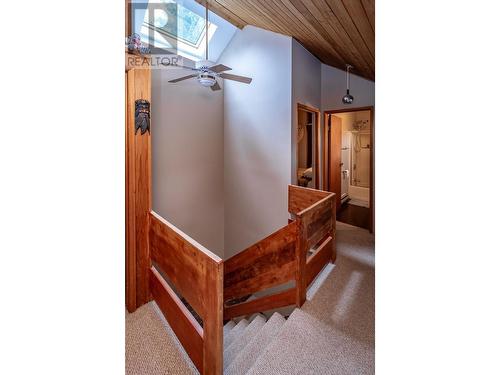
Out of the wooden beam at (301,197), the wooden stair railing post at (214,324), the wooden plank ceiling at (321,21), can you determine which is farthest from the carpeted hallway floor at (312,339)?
the wooden plank ceiling at (321,21)

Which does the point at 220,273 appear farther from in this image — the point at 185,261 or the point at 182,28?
the point at 182,28

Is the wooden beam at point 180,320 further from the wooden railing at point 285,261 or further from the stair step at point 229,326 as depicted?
the stair step at point 229,326

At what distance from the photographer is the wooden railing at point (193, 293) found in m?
1.47

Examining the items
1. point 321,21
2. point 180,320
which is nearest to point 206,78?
point 321,21

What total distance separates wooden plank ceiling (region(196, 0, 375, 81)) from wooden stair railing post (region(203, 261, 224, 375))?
1986 millimetres

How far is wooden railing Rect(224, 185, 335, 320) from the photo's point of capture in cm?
213

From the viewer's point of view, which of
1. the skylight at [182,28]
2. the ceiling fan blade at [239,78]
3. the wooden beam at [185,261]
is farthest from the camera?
the skylight at [182,28]

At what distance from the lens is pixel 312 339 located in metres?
1.84

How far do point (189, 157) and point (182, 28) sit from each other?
1.84m

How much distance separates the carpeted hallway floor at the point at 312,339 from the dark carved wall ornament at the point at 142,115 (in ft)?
5.68
